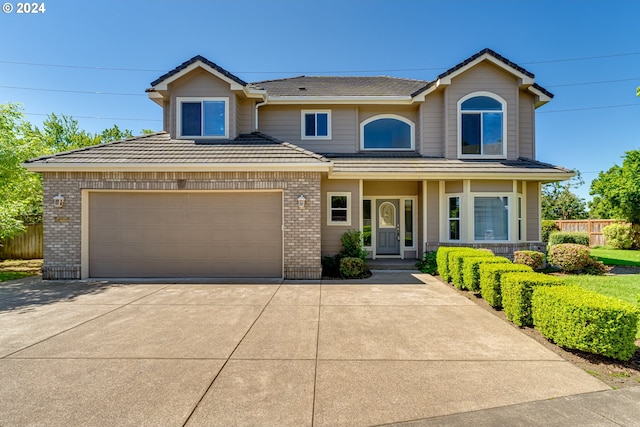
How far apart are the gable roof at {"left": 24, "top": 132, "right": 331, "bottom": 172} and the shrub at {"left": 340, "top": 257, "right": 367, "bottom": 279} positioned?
287 centimetres

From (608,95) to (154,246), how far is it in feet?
104

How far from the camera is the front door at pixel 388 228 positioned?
1239 cm

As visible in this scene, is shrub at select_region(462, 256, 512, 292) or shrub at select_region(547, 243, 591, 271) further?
shrub at select_region(547, 243, 591, 271)

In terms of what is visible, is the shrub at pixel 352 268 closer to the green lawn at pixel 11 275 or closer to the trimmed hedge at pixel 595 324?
the trimmed hedge at pixel 595 324

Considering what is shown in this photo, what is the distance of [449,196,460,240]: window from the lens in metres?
11.2

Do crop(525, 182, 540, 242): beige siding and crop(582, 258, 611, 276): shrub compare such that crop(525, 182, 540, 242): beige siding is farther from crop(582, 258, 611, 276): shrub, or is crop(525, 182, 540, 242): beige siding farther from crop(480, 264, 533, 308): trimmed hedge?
crop(480, 264, 533, 308): trimmed hedge

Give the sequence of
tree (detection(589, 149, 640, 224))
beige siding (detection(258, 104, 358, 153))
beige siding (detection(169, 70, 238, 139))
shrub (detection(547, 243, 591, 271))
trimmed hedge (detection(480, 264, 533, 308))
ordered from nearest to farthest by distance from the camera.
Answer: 1. trimmed hedge (detection(480, 264, 533, 308))
2. shrub (detection(547, 243, 591, 271))
3. beige siding (detection(169, 70, 238, 139))
4. beige siding (detection(258, 104, 358, 153))
5. tree (detection(589, 149, 640, 224))

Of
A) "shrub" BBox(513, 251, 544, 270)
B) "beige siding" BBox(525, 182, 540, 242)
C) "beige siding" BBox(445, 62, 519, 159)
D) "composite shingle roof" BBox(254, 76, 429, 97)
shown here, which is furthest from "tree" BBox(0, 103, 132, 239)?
"beige siding" BBox(525, 182, 540, 242)

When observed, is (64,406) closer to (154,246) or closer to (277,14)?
(154,246)

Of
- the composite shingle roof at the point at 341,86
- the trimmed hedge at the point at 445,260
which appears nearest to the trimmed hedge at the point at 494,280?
the trimmed hedge at the point at 445,260

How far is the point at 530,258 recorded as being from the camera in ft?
33.3

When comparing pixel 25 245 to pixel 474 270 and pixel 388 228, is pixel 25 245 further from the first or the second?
pixel 474 270

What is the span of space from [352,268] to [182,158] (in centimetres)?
597

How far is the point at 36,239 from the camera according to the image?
14188mm
